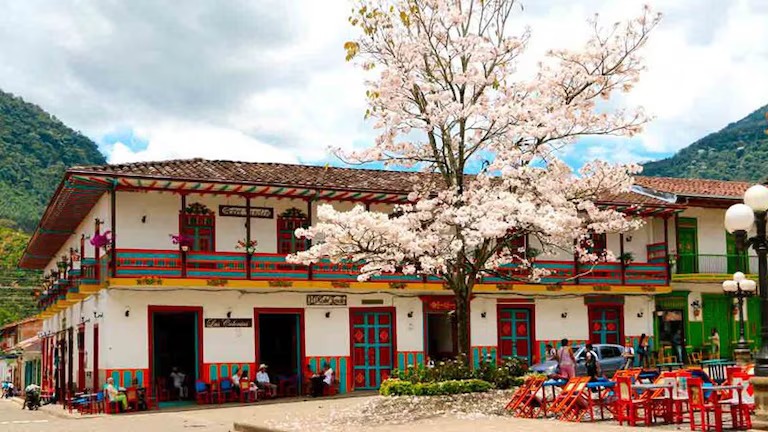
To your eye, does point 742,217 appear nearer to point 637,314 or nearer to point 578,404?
point 578,404

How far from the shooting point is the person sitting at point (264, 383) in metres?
25.3

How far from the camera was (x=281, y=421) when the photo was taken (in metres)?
17.6

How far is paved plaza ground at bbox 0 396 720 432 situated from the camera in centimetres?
1502

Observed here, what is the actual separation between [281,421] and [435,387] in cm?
303

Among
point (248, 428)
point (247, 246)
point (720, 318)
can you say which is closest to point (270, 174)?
point (247, 246)

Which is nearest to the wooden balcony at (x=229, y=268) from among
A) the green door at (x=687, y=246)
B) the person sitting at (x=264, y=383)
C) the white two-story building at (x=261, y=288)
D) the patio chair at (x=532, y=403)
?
the white two-story building at (x=261, y=288)

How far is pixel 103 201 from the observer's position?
26.5 metres

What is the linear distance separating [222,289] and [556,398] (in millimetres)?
11664

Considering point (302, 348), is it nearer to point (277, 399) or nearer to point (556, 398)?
point (277, 399)

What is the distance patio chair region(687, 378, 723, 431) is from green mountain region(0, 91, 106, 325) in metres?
58.6

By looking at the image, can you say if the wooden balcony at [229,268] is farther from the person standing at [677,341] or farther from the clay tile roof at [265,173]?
the person standing at [677,341]

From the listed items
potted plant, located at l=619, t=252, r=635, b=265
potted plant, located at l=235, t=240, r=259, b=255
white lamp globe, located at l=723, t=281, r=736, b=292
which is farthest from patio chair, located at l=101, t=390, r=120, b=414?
potted plant, located at l=619, t=252, r=635, b=265

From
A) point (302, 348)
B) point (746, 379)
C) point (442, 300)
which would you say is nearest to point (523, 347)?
point (442, 300)

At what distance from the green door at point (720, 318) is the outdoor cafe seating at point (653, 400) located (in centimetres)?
1744
